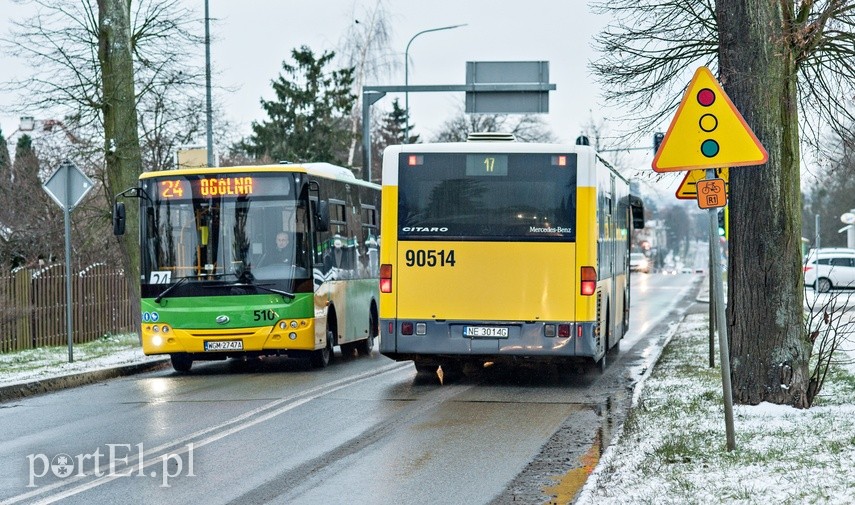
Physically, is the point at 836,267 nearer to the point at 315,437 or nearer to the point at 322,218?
the point at 322,218

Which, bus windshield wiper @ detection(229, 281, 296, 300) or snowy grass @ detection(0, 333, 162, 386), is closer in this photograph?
snowy grass @ detection(0, 333, 162, 386)

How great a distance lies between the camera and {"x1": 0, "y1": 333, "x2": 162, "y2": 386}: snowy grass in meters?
17.4

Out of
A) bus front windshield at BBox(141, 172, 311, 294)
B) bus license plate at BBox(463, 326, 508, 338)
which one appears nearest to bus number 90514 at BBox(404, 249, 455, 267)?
bus license plate at BBox(463, 326, 508, 338)

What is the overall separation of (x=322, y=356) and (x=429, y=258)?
411 cm

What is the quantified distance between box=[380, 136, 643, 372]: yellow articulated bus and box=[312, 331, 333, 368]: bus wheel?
335cm

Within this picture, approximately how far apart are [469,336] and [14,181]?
3361 cm

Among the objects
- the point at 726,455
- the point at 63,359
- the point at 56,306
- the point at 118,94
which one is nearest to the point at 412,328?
the point at 726,455

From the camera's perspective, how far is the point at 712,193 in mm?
8852

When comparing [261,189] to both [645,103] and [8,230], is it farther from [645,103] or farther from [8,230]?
[8,230]

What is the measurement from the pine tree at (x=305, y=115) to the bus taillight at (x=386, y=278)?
46.0 m

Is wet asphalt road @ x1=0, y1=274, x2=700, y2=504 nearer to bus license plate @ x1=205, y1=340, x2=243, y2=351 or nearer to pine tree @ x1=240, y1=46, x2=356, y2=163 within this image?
bus license plate @ x1=205, y1=340, x2=243, y2=351

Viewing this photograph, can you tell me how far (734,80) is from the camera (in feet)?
36.9

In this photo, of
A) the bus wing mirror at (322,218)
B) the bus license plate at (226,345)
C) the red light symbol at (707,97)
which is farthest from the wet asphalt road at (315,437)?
the red light symbol at (707,97)

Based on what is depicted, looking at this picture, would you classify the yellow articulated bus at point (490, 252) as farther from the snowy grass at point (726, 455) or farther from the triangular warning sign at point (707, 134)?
the triangular warning sign at point (707, 134)
